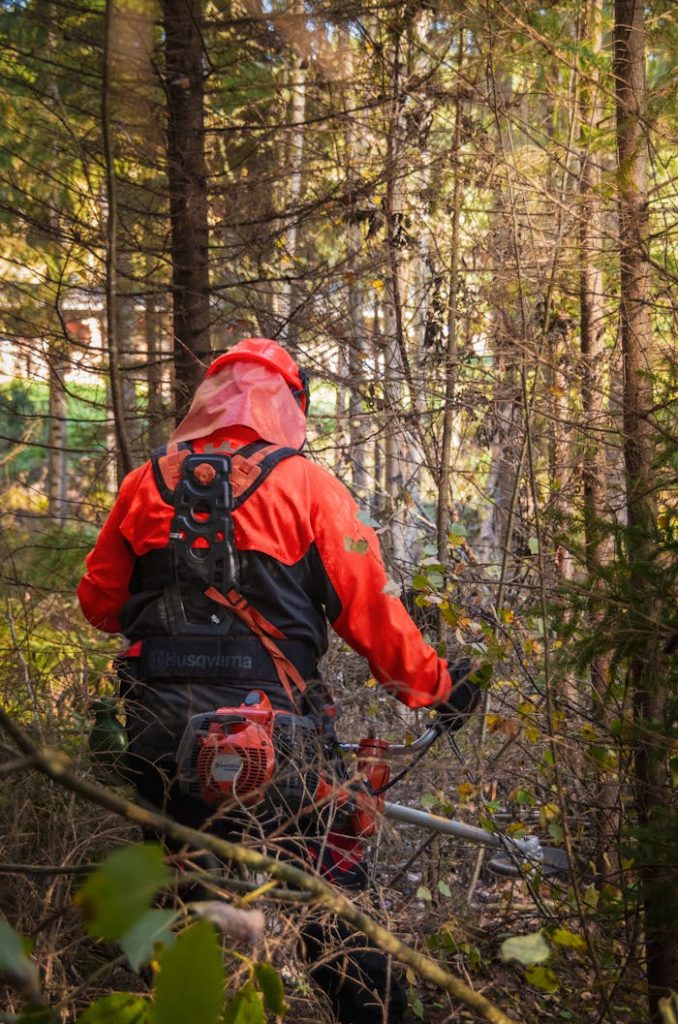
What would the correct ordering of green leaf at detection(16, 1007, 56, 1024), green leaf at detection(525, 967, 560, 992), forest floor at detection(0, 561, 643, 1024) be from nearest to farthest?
green leaf at detection(16, 1007, 56, 1024), green leaf at detection(525, 967, 560, 992), forest floor at detection(0, 561, 643, 1024)

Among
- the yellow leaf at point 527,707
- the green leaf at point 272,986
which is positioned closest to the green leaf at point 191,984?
the green leaf at point 272,986

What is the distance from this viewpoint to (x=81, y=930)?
3.14 m

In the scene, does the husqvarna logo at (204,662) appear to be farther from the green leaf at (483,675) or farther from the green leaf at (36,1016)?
the green leaf at (36,1016)

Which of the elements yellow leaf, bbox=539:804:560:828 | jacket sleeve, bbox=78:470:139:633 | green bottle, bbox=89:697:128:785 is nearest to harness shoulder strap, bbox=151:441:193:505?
jacket sleeve, bbox=78:470:139:633

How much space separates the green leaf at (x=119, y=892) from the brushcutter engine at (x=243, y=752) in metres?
2.13

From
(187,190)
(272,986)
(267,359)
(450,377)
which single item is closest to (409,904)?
(272,986)

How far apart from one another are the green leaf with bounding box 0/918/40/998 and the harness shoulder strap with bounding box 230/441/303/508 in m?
2.53

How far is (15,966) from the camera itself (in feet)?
3.02

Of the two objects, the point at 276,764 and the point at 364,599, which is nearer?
the point at 276,764

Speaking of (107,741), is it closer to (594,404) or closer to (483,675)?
(483,675)

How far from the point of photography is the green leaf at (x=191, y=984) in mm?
938

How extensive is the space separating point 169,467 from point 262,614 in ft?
2.16

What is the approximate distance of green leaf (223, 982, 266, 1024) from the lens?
157cm

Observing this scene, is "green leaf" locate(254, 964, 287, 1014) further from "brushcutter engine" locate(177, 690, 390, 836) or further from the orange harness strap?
the orange harness strap
